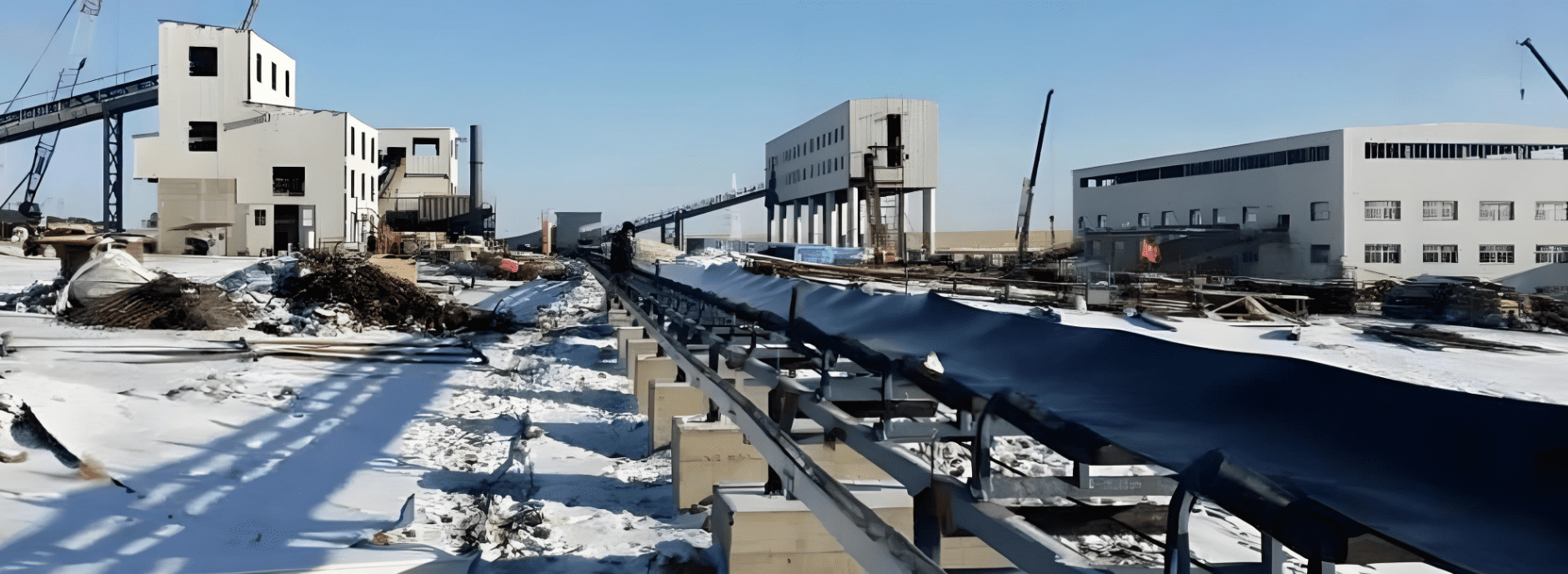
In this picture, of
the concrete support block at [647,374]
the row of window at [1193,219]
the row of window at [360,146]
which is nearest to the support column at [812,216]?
the row of window at [1193,219]

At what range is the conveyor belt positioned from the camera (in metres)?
2.08

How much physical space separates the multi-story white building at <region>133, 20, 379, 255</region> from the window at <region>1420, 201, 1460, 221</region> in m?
44.1

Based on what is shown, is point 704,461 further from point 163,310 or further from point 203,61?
point 203,61

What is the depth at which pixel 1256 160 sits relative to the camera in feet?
154

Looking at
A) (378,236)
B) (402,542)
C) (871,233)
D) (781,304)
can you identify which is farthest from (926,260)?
(402,542)

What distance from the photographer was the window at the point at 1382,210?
4238 centimetres

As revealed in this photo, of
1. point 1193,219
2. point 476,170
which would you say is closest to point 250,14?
point 476,170

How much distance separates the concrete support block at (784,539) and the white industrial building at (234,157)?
41.9 meters

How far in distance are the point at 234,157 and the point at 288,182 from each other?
2.31 meters

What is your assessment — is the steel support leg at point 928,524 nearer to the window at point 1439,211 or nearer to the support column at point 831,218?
the window at point 1439,211

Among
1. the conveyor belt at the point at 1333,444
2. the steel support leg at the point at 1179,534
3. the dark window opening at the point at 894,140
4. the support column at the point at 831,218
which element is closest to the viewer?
the conveyor belt at the point at 1333,444

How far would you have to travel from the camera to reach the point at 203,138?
4384 centimetres

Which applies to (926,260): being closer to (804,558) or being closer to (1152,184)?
(1152,184)

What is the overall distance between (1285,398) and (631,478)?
5.24 m
